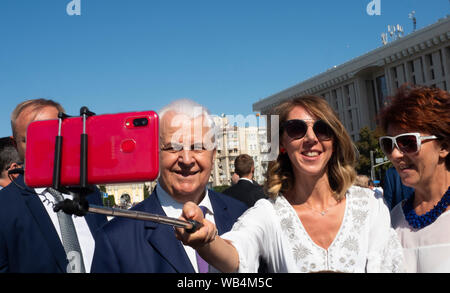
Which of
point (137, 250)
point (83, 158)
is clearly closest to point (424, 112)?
point (137, 250)

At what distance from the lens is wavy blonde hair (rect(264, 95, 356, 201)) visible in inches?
99.2

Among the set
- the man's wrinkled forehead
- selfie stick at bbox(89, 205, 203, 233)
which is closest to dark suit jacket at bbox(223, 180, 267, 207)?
the man's wrinkled forehead

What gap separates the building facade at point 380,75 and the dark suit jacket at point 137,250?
45.2m

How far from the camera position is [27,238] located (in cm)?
265

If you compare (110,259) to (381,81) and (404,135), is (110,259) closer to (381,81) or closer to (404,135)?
(404,135)

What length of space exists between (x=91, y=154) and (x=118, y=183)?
3.8 inches

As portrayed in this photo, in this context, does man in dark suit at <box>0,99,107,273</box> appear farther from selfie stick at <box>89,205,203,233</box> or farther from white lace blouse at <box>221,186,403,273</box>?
selfie stick at <box>89,205,203,233</box>

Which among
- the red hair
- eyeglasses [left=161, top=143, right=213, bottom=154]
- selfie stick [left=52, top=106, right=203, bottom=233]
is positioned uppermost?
the red hair

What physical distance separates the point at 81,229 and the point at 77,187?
2.05m

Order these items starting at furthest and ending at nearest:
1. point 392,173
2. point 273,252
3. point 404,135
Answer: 1. point 392,173
2. point 404,135
3. point 273,252

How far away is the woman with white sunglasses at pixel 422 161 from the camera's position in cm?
238

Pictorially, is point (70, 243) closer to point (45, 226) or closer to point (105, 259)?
point (105, 259)

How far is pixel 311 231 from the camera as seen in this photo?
2363 millimetres
